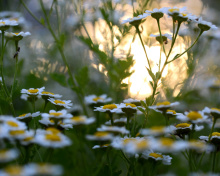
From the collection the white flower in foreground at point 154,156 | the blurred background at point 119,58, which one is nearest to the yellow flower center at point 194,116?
the white flower in foreground at point 154,156

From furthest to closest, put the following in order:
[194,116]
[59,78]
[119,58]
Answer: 1. [119,58]
2. [59,78]
3. [194,116]

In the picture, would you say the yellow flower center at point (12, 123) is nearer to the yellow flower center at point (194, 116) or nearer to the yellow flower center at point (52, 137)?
the yellow flower center at point (52, 137)

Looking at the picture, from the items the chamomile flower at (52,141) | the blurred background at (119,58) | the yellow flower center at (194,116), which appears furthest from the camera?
the blurred background at (119,58)

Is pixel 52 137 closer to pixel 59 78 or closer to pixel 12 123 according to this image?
pixel 12 123

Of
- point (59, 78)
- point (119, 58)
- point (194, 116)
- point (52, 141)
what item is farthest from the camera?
point (119, 58)

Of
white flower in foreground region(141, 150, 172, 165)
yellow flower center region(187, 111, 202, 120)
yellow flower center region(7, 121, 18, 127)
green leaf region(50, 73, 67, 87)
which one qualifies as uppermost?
yellow flower center region(7, 121, 18, 127)

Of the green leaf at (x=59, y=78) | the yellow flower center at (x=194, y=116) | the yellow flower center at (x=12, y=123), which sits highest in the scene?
the yellow flower center at (x=12, y=123)

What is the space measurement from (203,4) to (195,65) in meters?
0.31

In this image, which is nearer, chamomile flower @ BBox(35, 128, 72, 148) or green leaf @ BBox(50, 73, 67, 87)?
chamomile flower @ BBox(35, 128, 72, 148)

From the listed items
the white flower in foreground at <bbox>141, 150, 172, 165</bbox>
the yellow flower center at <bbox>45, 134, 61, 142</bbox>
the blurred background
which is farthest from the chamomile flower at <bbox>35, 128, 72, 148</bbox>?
the blurred background

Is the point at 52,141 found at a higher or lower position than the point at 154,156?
higher

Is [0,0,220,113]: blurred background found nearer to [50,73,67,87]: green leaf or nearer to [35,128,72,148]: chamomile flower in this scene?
[50,73,67,87]: green leaf

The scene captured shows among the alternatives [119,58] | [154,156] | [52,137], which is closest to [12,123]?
[52,137]

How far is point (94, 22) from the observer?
1.25 meters
